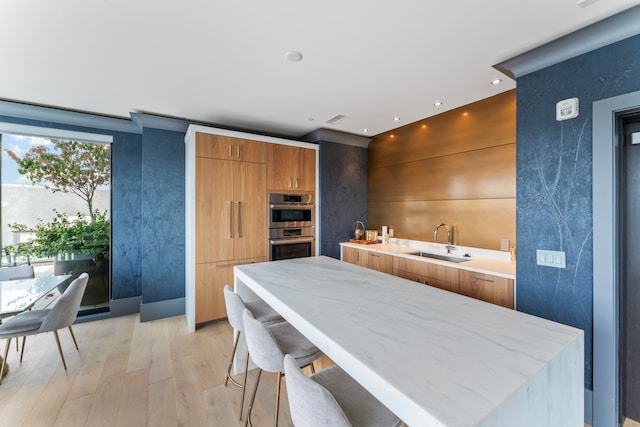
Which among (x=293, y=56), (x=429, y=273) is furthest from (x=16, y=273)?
(x=429, y=273)

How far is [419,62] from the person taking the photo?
2.18 meters

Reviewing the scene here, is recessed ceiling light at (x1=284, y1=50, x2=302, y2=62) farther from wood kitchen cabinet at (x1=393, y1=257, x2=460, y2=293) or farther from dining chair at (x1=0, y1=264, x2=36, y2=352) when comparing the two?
dining chair at (x1=0, y1=264, x2=36, y2=352)

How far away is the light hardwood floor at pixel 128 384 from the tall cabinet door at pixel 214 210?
98 centimetres

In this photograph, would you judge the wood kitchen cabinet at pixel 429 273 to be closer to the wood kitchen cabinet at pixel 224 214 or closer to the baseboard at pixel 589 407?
the baseboard at pixel 589 407

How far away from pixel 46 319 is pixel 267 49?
2823 millimetres

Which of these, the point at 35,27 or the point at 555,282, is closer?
the point at 35,27

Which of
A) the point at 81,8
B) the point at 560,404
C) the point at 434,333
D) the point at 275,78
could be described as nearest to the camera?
the point at 560,404

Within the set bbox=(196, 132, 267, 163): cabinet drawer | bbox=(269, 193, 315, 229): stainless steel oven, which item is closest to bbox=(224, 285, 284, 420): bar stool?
bbox=(269, 193, 315, 229): stainless steel oven

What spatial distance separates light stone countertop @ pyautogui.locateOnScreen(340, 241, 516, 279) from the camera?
2.37 meters

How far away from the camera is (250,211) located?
3535 mm

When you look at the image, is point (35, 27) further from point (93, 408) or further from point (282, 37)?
point (93, 408)

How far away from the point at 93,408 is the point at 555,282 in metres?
3.47

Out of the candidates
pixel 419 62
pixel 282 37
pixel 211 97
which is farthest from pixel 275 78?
pixel 419 62

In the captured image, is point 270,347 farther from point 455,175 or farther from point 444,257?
point 455,175
